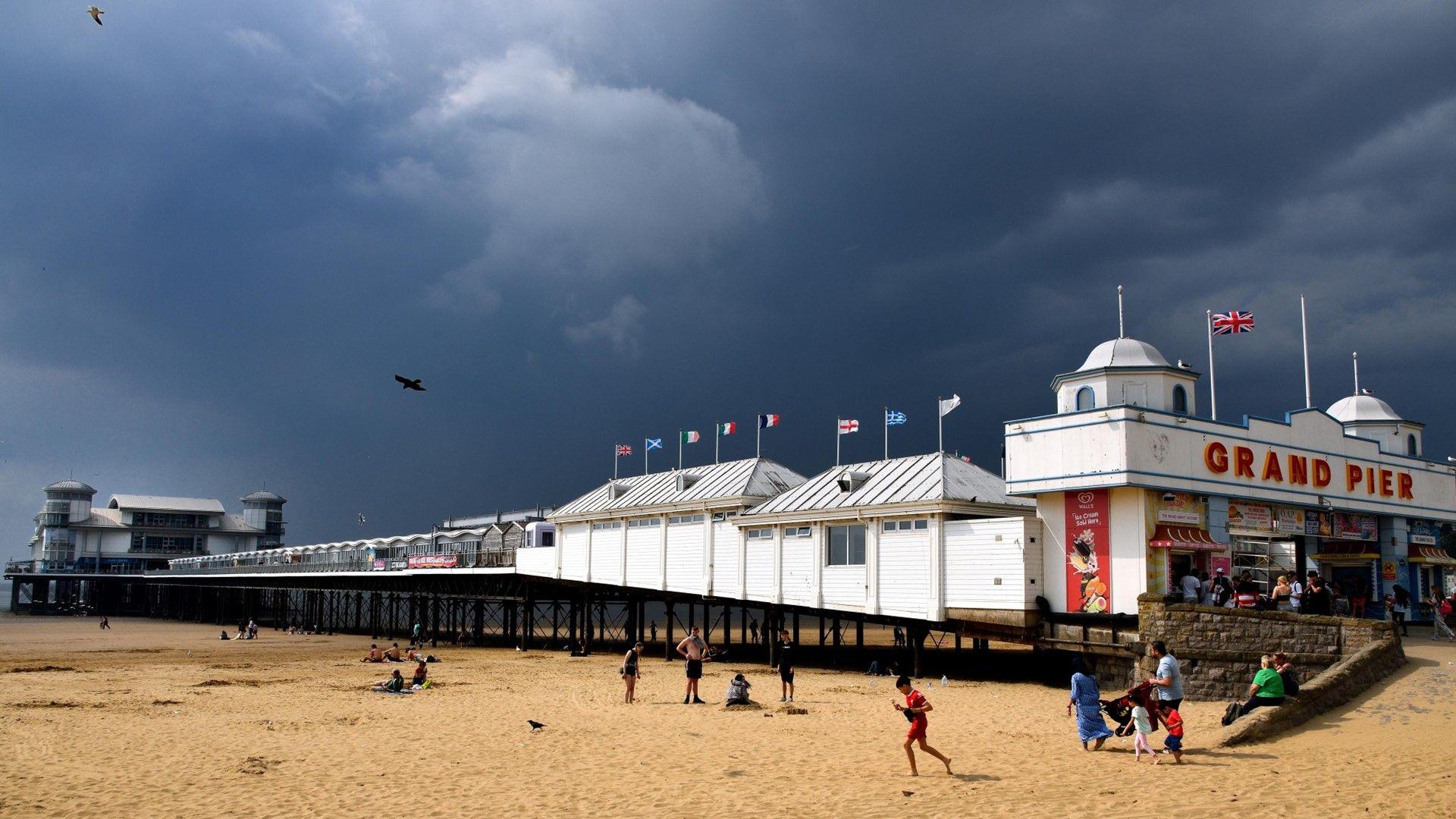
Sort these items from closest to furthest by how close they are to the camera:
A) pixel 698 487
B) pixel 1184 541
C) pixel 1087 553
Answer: pixel 1184 541 < pixel 1087 553 < pixel 698 487

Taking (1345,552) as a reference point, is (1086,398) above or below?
above

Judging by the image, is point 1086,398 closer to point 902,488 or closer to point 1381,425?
point 902,488

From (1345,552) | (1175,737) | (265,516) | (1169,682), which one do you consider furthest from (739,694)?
(265,516)

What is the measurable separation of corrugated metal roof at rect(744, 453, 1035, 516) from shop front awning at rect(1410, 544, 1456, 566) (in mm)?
11085

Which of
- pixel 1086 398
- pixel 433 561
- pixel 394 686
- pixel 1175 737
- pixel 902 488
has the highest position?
pixel 1086 398

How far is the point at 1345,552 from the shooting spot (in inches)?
1038

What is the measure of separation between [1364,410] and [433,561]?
40.0 m

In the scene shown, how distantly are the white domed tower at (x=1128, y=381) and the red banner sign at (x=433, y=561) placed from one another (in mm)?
33977

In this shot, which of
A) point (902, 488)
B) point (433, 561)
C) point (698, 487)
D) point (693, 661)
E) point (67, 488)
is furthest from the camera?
point (67, 488)

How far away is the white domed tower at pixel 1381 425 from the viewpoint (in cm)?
2888

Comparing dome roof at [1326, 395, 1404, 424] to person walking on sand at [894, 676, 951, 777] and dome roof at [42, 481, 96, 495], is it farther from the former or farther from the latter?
dome roof at [42, 481, 96, 495]

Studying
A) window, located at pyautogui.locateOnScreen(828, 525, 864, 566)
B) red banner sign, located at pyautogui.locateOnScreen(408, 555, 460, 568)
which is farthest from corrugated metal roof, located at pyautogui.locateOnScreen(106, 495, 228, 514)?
window, located at pyautogui.locateOnScreen(828, 525, 864, 566)

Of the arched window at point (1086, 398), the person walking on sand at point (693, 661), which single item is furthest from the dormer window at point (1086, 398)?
the person walking on sand at point (693, 661)

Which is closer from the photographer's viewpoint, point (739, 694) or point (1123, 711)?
point (1123, 711)
